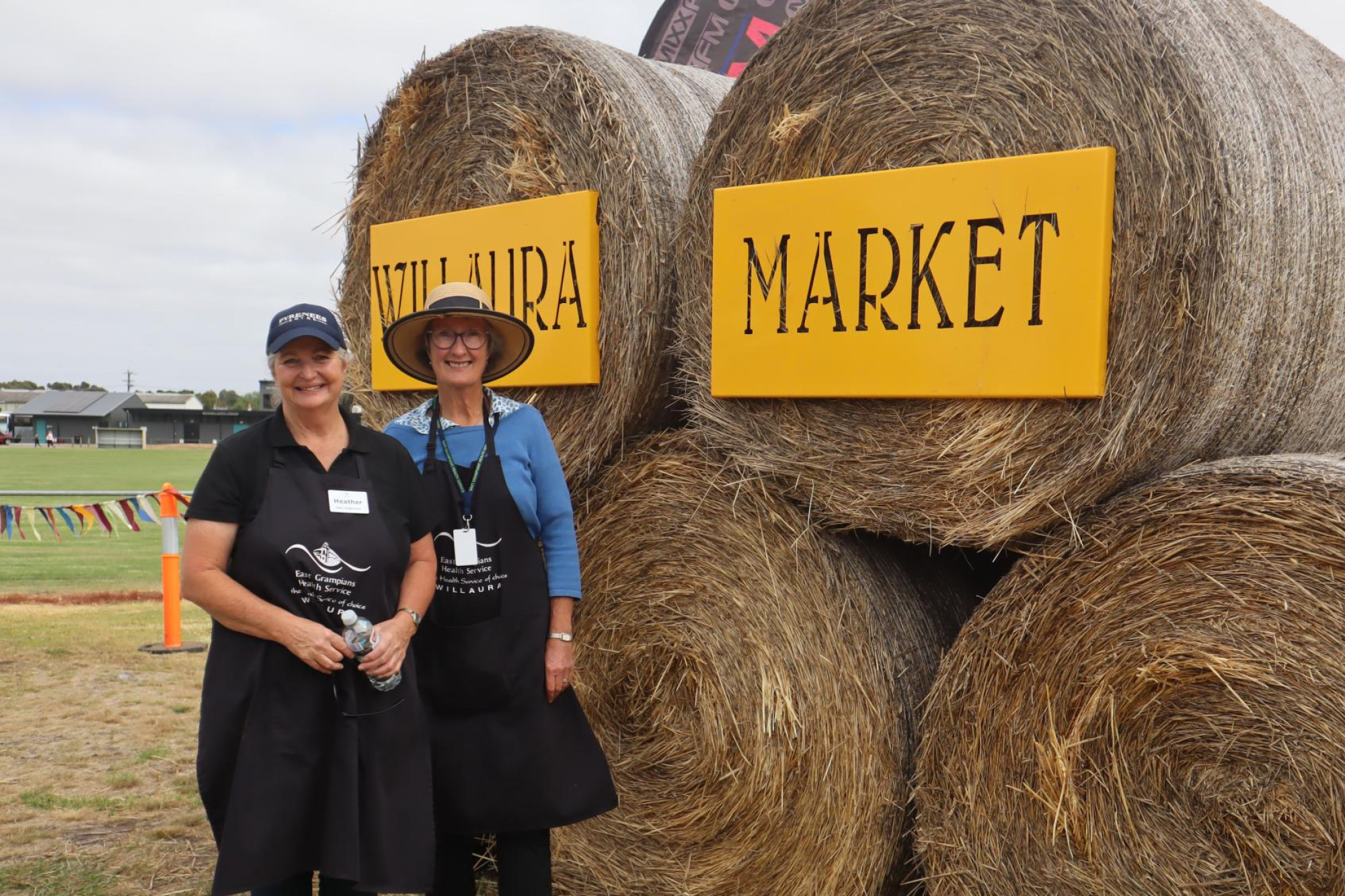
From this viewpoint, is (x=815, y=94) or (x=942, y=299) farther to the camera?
(x=815, y=94)

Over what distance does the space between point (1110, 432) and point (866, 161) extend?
95cm

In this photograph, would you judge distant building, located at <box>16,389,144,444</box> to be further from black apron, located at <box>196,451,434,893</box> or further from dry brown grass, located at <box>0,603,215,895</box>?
black apron, located at <box>196,451,434,893</box>

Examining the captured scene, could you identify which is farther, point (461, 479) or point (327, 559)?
point (461, 479)

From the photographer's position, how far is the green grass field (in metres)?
11.8

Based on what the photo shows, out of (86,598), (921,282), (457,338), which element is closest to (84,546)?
(86,598)

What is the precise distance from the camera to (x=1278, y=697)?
7.64ft

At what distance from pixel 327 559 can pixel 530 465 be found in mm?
631

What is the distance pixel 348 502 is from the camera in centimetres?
275

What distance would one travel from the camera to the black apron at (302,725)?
8.73 feet

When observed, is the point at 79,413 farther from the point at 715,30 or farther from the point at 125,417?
the point at 715,30

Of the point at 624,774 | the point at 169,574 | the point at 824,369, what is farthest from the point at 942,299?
the point at 169,574

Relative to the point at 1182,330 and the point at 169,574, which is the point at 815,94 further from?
the point at 169,574

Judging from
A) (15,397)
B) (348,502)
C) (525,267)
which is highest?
(15,397)

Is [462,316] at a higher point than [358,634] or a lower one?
higher
